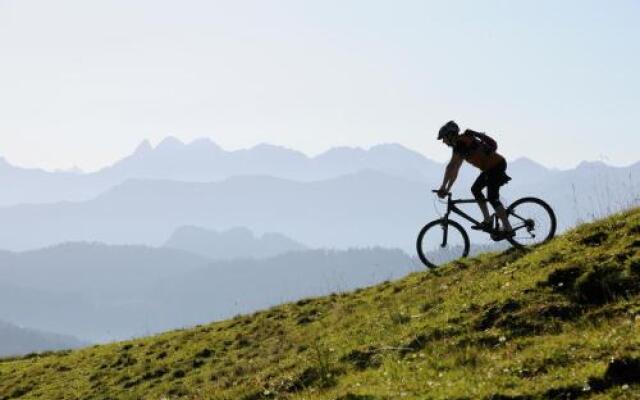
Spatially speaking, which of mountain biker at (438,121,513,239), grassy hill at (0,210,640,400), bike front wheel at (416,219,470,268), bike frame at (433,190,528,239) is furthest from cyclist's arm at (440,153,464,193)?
grassy hill at (0,210,640,400)

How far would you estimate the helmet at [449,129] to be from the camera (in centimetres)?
1844

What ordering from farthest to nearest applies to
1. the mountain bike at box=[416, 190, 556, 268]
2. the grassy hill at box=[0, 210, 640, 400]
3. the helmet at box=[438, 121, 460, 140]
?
the mountain bike at box=[416, 190, 556, 268], the helmet at box=[438, 121, 460, 140], the grassy hill at box=[0, 210, 640, 400]

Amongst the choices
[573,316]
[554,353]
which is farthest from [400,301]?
[554,353]

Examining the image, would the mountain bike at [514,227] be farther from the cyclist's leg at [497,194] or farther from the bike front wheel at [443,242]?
the cyclist's leg at [497,194]

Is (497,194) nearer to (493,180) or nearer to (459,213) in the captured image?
(493,180)

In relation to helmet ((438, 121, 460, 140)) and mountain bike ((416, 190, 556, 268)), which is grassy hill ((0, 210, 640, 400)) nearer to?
mountain bike ((416, 190, 556, 268))

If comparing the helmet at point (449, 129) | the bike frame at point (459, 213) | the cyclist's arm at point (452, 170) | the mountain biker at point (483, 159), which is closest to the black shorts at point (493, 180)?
the mountain biker at point (483, 159)

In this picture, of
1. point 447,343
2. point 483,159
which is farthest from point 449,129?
point 447,343

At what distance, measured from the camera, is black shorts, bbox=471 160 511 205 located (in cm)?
1855

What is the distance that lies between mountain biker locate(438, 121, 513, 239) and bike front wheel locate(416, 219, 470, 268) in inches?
62.3

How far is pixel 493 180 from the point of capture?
18.6 metres

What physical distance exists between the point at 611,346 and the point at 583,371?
1023 mm

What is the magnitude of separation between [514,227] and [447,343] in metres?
6.95

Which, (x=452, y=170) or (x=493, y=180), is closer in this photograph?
(x=493, y=180)
